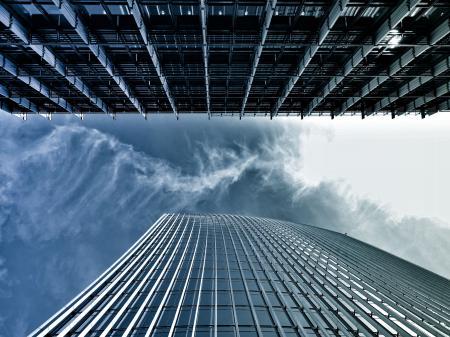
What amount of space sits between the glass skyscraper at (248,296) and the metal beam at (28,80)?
677 inches

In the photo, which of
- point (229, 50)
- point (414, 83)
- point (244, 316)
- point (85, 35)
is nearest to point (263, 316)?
point (244, 316)

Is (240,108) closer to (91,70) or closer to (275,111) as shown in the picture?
(275,111)

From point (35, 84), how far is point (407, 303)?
120ft

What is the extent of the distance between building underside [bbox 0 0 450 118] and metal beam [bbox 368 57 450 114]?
0.09 metres

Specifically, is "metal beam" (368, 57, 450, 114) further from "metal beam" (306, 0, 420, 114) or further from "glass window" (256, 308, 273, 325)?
"glass window" (256, 308, 273, 325)

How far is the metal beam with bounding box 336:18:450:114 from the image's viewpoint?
60.5 feet

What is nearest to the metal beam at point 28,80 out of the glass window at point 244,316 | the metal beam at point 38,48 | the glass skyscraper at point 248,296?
the metal beam at point 38,48

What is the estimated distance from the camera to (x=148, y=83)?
27.8 m

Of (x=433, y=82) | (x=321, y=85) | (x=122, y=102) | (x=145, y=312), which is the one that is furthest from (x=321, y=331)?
(x=122, y=102)

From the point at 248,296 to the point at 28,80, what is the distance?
24.8 metres

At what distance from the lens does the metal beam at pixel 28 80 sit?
74.3 ft

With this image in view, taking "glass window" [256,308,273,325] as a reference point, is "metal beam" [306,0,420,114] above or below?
above

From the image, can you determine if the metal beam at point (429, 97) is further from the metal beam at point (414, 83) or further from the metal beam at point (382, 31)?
the metal beam at point (382, 31)

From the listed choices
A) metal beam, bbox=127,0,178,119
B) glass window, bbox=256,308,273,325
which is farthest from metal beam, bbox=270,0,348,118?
glass window, bbox=256,308,273,325
